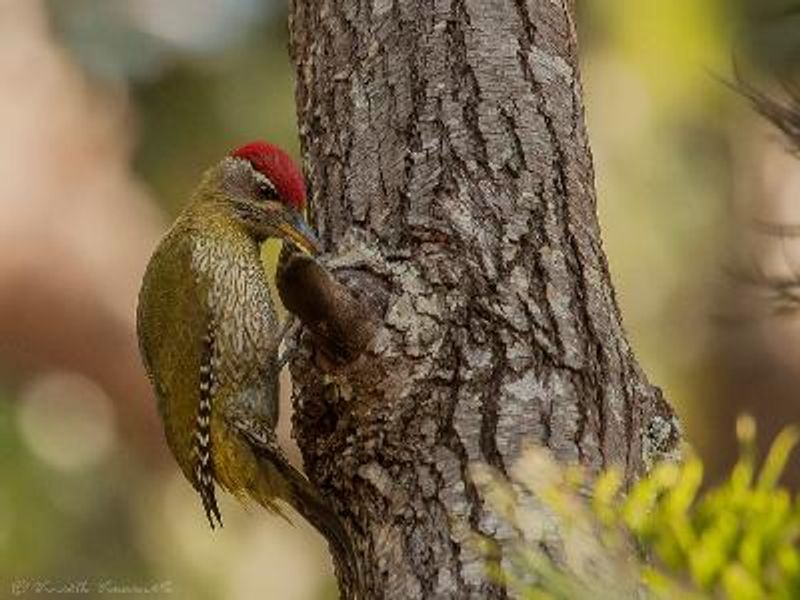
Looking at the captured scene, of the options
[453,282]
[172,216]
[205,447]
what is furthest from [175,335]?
[172,216]

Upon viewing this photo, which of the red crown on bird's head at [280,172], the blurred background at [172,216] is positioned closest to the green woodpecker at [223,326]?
the red crown on bird's head at [280,172]

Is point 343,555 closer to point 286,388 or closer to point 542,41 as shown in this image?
point 542,41

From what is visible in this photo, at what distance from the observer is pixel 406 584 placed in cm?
234

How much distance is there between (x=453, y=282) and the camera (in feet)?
8.25

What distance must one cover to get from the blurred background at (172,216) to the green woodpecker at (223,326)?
0.80 m

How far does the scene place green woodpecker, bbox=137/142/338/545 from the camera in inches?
145

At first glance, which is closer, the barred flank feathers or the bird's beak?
the bird's beak

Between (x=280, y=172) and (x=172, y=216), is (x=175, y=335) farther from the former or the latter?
(x=172, y=216)

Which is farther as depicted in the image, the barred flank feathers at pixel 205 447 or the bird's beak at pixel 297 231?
the barred flank feathers at pixel 205 447

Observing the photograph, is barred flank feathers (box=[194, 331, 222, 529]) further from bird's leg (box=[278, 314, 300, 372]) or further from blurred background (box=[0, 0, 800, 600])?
blurred background (box=[0, 0, 800, 600])

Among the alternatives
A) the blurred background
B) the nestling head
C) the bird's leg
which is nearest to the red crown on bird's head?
the nestling head

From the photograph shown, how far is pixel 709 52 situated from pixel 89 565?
2.59 meters

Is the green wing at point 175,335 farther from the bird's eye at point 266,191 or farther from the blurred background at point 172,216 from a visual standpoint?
the blurred background at point 172,216

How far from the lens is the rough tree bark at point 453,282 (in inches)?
94.0
